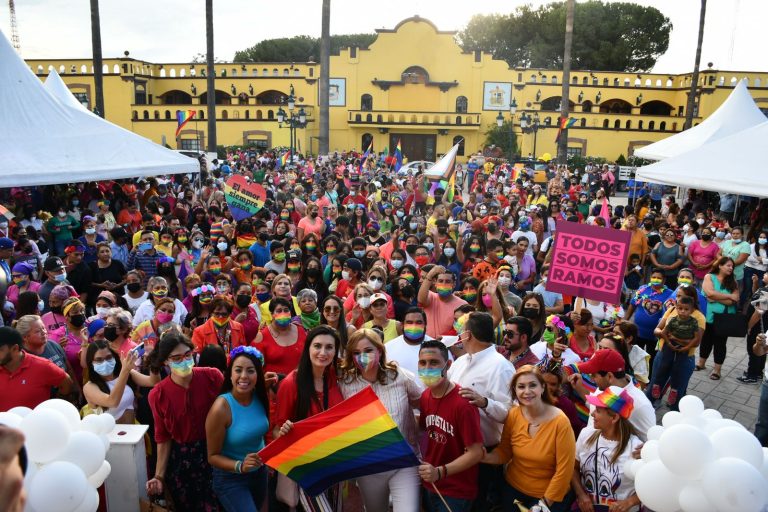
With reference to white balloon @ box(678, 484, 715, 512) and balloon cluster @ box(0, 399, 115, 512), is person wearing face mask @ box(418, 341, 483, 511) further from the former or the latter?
balloon cluster @ box(0, 399, 115, 512)

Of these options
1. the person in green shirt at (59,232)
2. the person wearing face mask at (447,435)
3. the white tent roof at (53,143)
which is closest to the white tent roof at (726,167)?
the person wearing face mask at (447,435)

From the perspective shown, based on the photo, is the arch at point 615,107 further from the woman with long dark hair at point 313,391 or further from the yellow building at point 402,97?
the woman with long dark hair at point 313,391

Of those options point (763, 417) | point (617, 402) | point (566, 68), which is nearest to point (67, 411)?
point (617, 402)

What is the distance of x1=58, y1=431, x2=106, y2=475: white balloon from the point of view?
3164 millimetres

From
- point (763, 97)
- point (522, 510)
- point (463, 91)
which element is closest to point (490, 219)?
point (522, 510)

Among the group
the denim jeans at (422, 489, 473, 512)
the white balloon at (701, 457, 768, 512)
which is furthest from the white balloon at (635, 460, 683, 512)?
the denim jeans at (422, 489, 473, 512)

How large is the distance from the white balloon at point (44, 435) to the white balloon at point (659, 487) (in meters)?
3.02

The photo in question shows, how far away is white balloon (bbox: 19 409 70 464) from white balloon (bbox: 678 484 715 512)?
3.14 meters

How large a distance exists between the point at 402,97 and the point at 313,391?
4416cm

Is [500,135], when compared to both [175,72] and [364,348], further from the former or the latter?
[364,348]

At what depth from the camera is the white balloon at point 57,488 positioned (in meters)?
2.81

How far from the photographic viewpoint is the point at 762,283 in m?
9.40

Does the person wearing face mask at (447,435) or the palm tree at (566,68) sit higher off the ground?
the palm tree at (566,68)

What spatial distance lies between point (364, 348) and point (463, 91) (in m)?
44.0
